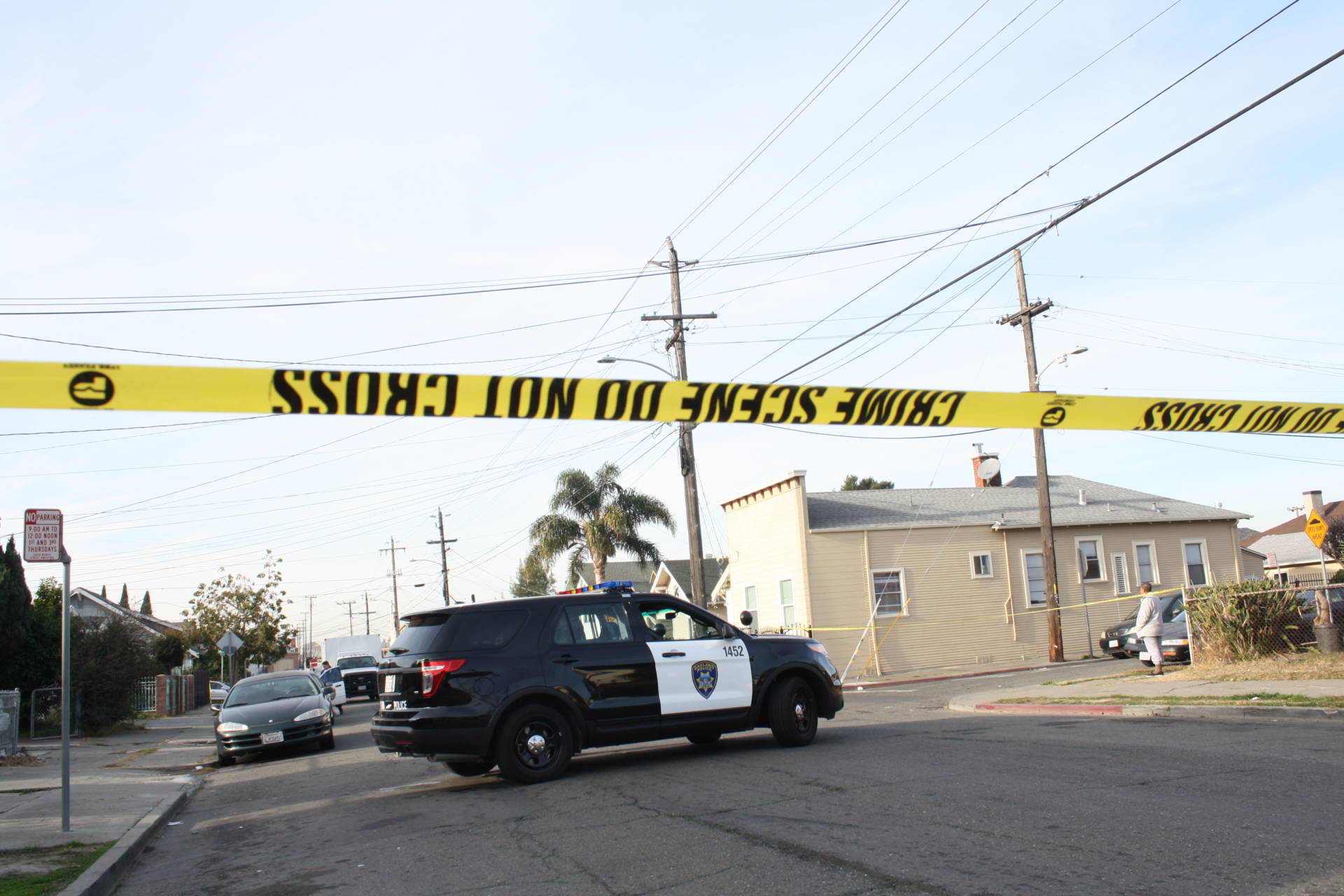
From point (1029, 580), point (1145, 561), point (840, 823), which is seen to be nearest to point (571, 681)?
point (840, 823)

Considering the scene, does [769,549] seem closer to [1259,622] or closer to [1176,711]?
[1259,622]

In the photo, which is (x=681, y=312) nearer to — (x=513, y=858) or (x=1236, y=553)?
(x=1236, y=553)

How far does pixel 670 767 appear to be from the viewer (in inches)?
414

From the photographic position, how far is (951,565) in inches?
1171

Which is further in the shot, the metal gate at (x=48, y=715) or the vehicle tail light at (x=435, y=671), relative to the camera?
the metal gate at (x=48, y=715)

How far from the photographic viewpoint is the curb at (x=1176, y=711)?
11.2m

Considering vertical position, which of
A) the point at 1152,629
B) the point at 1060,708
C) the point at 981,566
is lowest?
the point at 1060,708

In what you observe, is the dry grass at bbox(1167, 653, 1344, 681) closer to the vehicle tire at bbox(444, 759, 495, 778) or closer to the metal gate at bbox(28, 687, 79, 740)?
the vehicle tire at bbox(444, 759, 495, 778)

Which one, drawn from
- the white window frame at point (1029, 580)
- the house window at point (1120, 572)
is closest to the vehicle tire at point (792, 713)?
the white window frame at point (1029, 580)

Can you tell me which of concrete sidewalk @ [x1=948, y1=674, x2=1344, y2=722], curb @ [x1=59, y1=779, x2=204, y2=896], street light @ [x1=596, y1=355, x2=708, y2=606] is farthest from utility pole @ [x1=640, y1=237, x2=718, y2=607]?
curb @ [x1=59, y1=779, x2=204, y2=896]

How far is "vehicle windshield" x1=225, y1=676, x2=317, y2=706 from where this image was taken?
17438 mm

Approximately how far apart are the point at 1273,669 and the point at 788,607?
51.9 ft

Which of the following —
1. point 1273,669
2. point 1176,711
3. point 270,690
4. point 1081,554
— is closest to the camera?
point 1176,711

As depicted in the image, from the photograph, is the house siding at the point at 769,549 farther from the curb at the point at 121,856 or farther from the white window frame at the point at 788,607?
the curb at the point at 121,856
